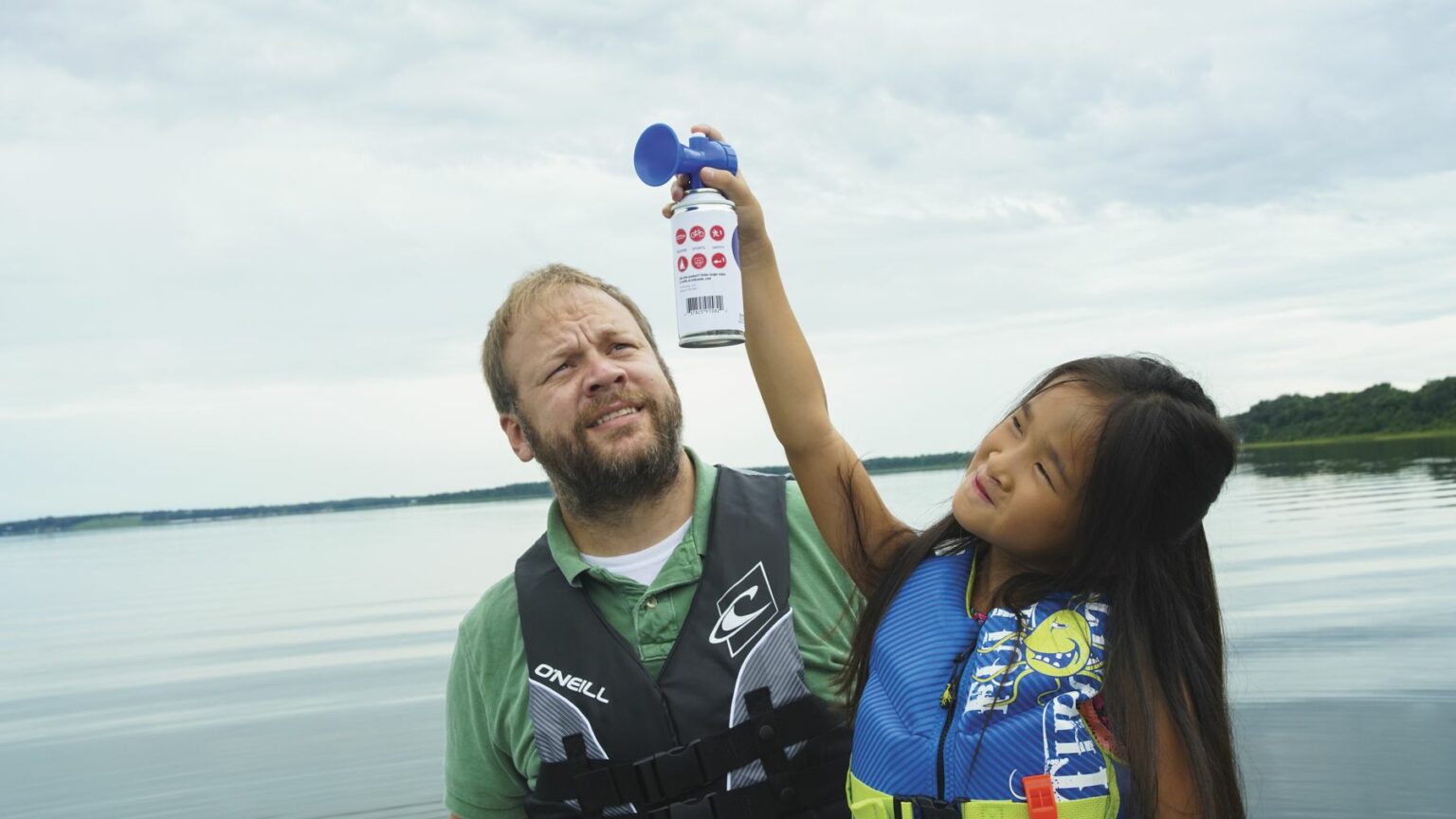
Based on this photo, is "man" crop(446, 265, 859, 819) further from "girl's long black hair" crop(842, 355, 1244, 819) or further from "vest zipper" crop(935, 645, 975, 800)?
"girl's long black hair" crop(842, 355, 1244, 819)

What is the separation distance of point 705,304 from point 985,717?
995mm

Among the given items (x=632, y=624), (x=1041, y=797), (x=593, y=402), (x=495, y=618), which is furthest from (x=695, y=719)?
(x=1041, y=797)

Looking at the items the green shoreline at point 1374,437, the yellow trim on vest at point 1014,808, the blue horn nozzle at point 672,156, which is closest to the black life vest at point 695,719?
the yellow trim on vest at point 1014,808

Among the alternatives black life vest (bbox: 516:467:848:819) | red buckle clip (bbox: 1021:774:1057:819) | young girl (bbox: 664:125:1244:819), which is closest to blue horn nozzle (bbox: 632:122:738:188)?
young girl (bbox: 664:125:1244:819)

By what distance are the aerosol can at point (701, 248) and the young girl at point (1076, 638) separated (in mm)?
609

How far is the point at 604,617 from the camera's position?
297 centimetres

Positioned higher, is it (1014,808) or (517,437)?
(517,437)

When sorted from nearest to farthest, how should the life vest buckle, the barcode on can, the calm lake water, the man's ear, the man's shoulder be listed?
the barcode on can
the life vest buckle
the man's shoulder
the man's ear
the calm lake water

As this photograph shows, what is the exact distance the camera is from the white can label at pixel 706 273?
2363 millimetres

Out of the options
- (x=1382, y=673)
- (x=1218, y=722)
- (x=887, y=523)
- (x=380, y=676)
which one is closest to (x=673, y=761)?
(x=887, y=523)

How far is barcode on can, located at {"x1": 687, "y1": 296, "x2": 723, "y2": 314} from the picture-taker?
2.36 metres

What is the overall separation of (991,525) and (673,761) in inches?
46.4

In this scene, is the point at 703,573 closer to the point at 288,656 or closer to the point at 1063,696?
the point at 1063,696

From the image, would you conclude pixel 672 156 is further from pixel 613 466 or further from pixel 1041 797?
pixel 1041 797
